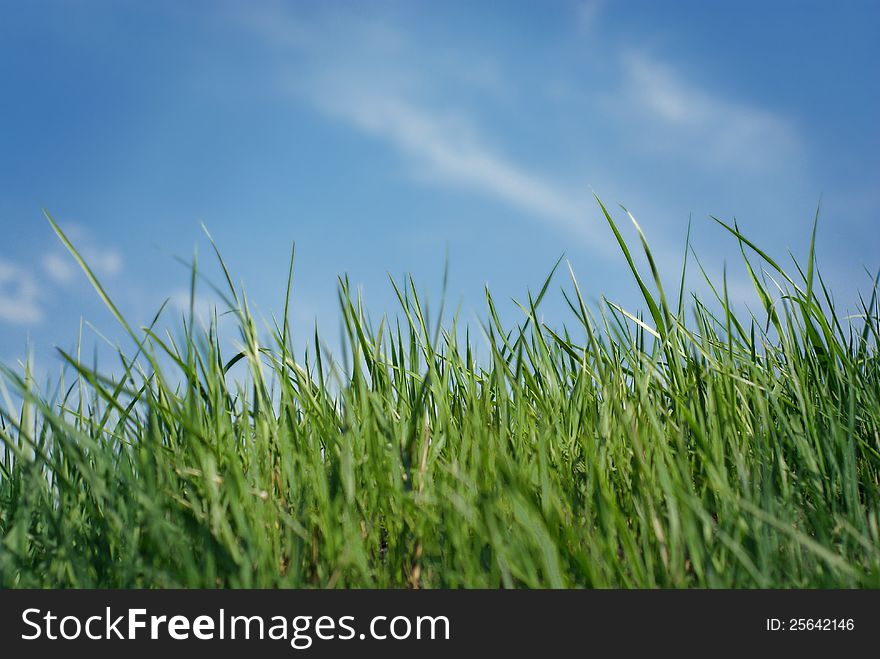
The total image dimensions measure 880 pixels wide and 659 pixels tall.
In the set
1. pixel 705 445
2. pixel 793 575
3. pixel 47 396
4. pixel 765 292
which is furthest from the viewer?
pixel 765 292

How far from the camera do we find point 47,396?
5.51 feet

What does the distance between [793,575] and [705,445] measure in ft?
0.74

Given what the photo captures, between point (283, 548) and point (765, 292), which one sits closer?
Answer: point (283, 548)

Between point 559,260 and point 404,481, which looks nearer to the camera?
point 404,481

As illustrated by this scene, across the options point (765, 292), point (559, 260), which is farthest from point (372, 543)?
point (765, 292)

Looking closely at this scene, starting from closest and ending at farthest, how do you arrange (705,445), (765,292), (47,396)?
1. (705,445)
2. (47,396)
3. (765,292)

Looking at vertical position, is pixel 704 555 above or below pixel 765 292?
below
